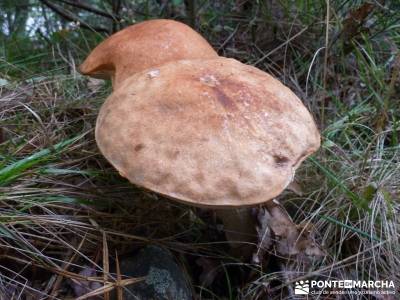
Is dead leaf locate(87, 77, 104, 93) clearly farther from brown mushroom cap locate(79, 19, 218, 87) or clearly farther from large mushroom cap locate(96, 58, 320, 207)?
large mushroom cap locate(96, 58, 320, 207)

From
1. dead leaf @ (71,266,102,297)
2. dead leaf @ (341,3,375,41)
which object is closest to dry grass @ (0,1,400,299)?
dead leaf @ (71,266,102,297)

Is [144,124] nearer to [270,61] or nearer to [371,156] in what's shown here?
[371,156]

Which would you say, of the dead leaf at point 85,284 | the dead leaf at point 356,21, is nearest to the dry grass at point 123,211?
the dead leaf at point 85,284

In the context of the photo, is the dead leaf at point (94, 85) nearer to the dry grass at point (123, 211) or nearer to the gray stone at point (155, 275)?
the dry grass at point (123, 211)

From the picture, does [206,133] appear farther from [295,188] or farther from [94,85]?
[94,85]

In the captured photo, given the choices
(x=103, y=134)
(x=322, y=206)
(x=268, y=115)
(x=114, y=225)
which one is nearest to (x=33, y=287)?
(x=114, y=225)

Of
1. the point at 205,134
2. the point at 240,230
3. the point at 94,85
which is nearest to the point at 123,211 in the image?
the point at 240,230

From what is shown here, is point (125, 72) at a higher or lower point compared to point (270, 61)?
higher
